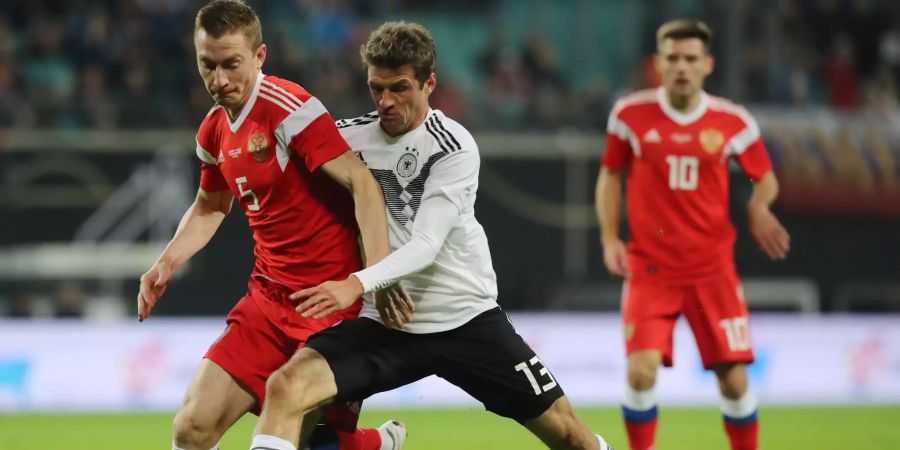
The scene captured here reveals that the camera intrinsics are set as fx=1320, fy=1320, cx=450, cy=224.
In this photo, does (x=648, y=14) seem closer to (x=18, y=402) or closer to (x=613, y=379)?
(x=613, y=379)

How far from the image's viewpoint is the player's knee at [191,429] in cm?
477

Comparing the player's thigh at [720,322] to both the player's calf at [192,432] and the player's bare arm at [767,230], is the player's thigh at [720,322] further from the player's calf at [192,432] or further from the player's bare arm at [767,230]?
the player's calf at [192,432]

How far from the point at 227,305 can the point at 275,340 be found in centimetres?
636

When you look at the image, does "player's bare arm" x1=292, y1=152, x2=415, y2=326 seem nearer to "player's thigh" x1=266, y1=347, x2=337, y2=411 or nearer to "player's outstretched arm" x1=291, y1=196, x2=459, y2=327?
"player's outstretched arm" x1=291, y1=196, x2=459, y2=327

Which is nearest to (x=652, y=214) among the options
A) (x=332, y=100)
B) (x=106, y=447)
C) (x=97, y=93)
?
(x=106, y=447)

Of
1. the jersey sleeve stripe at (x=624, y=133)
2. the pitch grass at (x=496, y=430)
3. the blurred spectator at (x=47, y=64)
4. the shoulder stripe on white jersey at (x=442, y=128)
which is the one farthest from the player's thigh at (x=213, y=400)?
the blurred spectator at (x=47, y=64)

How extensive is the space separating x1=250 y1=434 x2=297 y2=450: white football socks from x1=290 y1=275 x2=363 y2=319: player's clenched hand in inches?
17.7

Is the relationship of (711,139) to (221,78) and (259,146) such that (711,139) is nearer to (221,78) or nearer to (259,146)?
(259,146)

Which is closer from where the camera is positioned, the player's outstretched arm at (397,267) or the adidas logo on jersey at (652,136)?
the player's outstretched arm at (397,267)

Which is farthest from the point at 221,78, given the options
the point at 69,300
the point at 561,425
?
the point at 69,300

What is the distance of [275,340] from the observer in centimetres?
501

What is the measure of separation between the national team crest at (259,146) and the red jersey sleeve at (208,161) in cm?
28

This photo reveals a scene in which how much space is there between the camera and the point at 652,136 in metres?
6.76

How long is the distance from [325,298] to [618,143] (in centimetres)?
302
